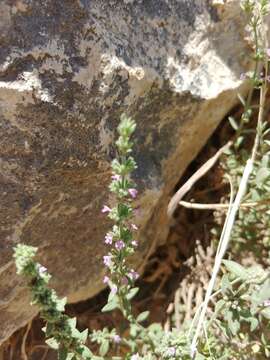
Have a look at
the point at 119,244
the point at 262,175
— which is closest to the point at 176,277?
the point at 262,175

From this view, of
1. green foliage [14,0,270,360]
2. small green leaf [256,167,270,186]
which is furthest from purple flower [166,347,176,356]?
small green leaf [256,167,270,186]

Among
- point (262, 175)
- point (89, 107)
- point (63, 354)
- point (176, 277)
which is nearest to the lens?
point (63, 354)

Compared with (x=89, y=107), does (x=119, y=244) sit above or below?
below

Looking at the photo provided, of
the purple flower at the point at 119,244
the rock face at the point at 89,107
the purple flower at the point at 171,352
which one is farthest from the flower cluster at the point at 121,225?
the rock face at the point at 89,107

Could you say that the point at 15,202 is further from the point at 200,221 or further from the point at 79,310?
the point at 200,221

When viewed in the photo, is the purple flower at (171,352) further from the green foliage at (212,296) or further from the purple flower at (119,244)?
the purple flower at (119,244)

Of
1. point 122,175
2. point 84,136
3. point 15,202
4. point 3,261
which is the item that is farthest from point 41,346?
point 122,175

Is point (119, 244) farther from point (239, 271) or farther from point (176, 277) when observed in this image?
point (176, 277)

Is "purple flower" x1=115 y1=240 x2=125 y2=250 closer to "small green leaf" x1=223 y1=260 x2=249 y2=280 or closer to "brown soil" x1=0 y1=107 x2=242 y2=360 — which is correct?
"small green leaf" x1=223 y1=260 x2=249 y2=280

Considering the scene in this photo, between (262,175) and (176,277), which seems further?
(176,277)
